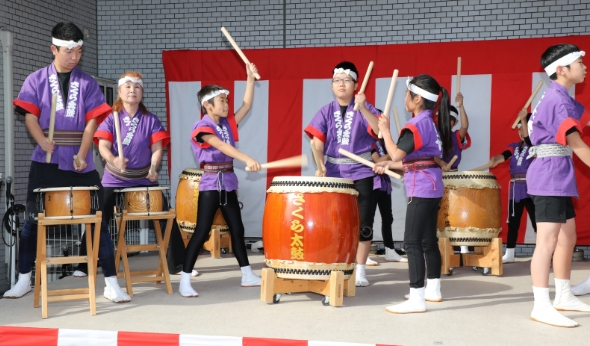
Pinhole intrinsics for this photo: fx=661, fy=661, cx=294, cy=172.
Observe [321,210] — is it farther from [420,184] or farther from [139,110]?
[139,110]

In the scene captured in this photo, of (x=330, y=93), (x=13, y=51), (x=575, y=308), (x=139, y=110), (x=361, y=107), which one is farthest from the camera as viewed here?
(x=330, y=93)

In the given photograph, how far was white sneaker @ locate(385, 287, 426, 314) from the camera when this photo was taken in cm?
330

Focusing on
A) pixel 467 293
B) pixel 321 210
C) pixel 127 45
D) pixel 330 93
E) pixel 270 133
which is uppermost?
pixel 127 45

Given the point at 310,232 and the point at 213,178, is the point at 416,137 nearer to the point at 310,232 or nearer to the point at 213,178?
the point at 310,232

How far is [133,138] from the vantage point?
168 inches

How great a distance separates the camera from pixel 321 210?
3.40 m

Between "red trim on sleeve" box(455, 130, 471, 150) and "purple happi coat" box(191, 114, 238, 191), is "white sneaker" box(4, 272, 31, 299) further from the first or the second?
"red trim on sleeve" box(455, 130, 471, 150)

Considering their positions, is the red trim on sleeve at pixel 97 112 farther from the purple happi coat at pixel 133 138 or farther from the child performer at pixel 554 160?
the child performer at pixel 554 160

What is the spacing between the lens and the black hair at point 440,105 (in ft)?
11.1

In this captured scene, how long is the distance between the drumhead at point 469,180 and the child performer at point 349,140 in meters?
0.78

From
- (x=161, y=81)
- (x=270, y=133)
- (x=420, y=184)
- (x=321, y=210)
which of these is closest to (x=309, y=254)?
(x=321, y=210)

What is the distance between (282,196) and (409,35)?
3326 mm

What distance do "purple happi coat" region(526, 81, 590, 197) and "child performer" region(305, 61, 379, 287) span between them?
99cm

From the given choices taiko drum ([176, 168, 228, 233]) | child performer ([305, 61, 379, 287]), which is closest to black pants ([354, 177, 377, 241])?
child performer ([305, 61, 379, 287])
